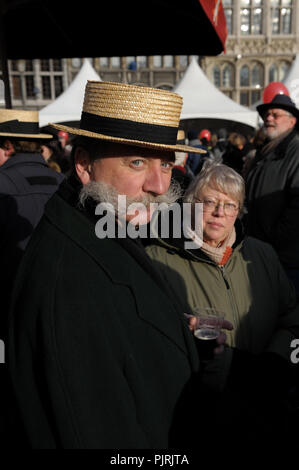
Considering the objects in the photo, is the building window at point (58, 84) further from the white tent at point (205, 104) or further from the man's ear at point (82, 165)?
the man's ear at point (82, 165)

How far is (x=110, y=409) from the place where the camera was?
112 centimetres

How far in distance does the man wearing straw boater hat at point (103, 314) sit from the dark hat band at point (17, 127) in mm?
2096

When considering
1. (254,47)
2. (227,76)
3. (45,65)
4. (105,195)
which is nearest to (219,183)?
(105,195)

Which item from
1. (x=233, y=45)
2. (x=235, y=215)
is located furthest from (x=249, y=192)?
(x=233, y=45)

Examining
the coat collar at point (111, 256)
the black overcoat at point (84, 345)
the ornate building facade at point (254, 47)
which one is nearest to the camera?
the black overcoat at point (84, 345)

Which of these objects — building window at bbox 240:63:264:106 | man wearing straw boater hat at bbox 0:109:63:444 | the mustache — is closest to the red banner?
man wearing straw boater hat at bbox 0:109:63:444

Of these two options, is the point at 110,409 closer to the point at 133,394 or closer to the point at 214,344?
the point at 133,394

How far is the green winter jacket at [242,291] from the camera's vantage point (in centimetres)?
219

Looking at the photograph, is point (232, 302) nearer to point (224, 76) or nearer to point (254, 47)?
point (224, 76)

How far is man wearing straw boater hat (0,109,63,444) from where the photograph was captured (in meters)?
2.65

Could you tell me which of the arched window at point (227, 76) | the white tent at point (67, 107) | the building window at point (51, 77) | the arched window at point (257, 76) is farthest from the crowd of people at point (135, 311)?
the arched window at point (257, 76)

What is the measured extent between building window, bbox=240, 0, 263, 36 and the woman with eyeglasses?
41260mm

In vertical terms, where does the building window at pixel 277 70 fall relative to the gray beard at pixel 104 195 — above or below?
below

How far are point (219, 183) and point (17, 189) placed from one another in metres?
1.23
